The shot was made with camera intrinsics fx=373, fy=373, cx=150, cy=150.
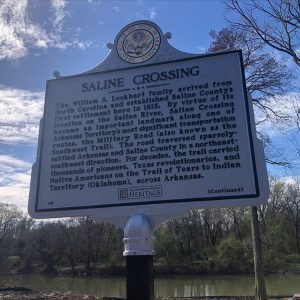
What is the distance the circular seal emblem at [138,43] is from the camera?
5.62 m

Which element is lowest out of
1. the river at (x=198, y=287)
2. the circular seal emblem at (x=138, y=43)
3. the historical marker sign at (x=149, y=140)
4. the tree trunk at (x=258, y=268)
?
the river at (x=198, y=287)

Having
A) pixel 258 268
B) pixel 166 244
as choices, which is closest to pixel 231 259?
pixel 166 244

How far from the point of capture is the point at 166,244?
56.2 metres

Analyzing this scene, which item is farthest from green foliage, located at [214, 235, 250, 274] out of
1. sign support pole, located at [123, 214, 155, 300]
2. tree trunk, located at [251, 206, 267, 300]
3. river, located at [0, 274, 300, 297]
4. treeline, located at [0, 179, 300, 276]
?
sign support pole, located at [123, 214, 155, 300]

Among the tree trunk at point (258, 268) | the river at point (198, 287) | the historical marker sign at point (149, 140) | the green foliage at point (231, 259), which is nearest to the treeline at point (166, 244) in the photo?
the green foliage at point (231, 259)

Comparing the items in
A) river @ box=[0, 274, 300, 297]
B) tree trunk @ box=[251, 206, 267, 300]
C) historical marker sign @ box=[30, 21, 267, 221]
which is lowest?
river @ box=[0, 274, 300, 297]

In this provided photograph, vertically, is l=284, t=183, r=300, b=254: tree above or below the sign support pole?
above

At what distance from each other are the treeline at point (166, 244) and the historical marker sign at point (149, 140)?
38991 mm

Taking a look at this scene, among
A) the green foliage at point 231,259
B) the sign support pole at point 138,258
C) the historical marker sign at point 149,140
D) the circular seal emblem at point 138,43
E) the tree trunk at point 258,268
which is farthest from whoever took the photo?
the green foliage at point 231,259

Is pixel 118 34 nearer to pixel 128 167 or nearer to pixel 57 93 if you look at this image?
pixel 57 93

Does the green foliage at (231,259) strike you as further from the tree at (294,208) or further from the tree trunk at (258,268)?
the tree trunk at (258,268)

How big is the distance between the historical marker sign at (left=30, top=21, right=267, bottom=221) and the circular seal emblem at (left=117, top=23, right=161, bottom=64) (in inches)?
0.6

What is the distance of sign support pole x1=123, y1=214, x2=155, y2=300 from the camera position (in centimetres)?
469

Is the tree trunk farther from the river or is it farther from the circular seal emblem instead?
the circular seal emblem
